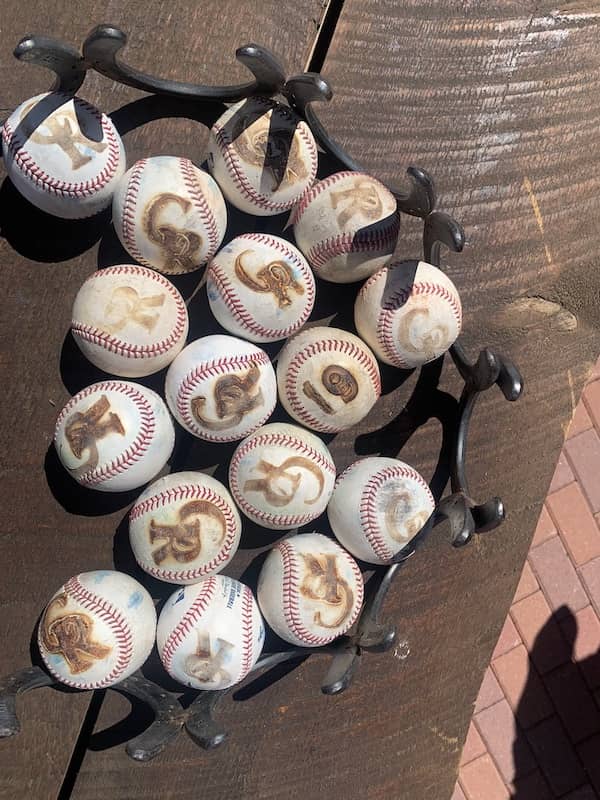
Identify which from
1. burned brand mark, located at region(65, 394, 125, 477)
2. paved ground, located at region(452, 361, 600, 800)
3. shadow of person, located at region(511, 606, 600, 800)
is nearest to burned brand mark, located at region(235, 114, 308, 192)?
burned brand mark, located at region(65, 394, 125, 477)

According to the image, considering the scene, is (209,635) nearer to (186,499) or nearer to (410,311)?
(186,499)

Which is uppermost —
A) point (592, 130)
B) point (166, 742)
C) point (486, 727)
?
point (592, 130)

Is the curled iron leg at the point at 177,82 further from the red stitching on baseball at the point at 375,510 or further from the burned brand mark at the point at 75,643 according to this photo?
the burned brand mark at the point at 75,643

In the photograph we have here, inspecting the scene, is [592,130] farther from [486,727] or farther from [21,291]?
[486,727]

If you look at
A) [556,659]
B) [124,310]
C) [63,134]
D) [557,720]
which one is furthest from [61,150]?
[557,720]

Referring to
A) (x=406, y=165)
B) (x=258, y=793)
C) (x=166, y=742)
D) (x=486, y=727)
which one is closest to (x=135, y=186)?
(x=406, y=165)

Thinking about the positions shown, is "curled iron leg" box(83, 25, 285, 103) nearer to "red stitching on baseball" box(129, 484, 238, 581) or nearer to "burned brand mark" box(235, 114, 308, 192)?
"burned brand mark" box(235, 114, 308, 192)
